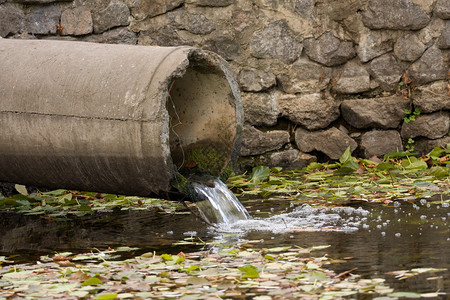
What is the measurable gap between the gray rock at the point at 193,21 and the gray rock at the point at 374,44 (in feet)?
3.89

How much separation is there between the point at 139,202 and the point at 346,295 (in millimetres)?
2610

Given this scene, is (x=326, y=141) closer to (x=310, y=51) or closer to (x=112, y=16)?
(x=310, y=51)

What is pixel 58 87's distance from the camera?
386 cm

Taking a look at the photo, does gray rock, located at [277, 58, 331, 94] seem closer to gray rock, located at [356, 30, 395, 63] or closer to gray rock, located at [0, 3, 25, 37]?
gray rock, located at [356, 30, 395, 63]

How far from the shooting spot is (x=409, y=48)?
19.5ft

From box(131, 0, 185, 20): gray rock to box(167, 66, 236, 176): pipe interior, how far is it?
1.68m

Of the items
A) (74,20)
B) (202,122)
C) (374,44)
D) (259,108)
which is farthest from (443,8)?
(74,20)

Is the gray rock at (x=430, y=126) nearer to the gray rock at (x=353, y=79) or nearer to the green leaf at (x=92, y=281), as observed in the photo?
the gray rock at (x=353, y=79)

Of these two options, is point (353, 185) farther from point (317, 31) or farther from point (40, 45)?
point (40, 45)

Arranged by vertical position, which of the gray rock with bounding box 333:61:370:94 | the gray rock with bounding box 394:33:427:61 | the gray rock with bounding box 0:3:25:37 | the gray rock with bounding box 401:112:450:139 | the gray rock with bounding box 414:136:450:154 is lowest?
the gray rock with bounding box 414:136:450:154

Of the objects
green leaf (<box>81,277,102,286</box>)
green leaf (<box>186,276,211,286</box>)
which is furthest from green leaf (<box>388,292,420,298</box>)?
green leaf (<box>81,277,102,286</box>)

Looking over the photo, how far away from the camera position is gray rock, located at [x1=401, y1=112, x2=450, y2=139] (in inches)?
236

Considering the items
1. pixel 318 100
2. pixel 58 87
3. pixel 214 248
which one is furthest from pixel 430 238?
pixel 318 100

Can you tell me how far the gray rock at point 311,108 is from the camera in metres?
6.08
